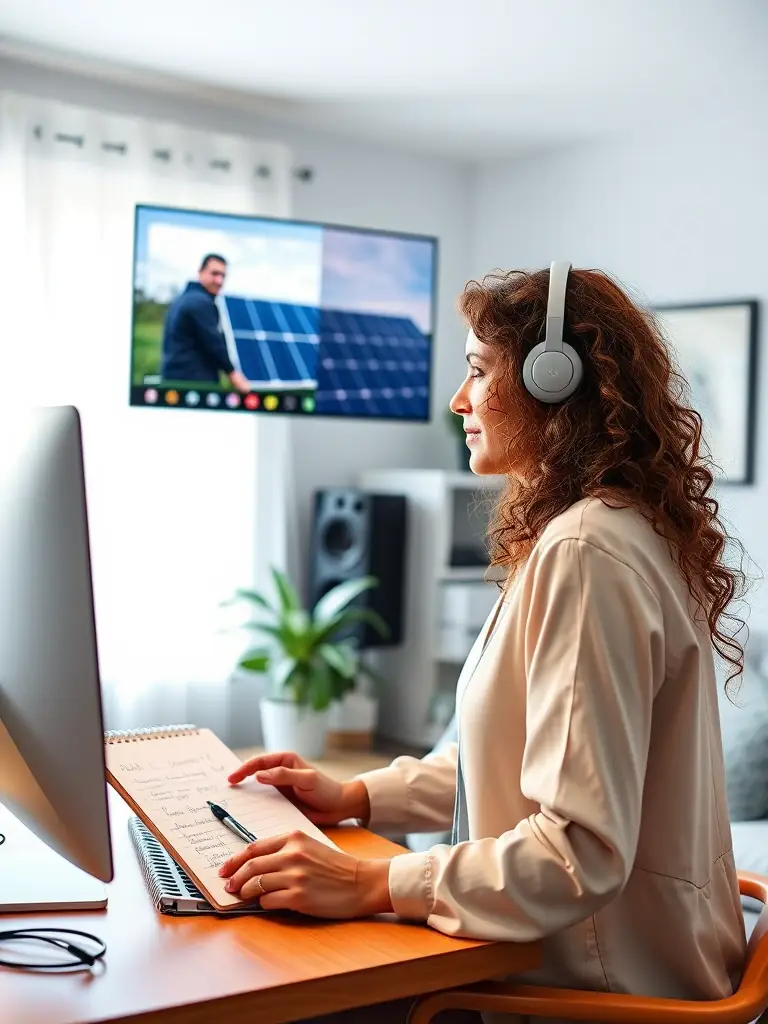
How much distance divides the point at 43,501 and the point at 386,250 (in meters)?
2.34

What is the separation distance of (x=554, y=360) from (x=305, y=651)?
9.94 feet

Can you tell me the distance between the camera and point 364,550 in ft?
14.7

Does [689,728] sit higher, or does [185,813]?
[689,728]

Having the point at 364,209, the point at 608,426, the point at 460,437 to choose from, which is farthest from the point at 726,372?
the point at 608,426

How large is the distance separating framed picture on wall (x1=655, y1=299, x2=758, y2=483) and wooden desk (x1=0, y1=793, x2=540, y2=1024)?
10.8ft

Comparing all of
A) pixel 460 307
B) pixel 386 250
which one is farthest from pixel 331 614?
pixel 460 307

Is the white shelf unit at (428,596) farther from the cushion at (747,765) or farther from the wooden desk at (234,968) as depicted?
the wooden desk at (234,968)

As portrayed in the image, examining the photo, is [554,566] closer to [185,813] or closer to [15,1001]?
[185,813]

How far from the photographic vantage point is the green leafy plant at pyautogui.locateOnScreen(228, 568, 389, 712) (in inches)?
164

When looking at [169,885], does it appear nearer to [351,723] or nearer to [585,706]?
[585,706]

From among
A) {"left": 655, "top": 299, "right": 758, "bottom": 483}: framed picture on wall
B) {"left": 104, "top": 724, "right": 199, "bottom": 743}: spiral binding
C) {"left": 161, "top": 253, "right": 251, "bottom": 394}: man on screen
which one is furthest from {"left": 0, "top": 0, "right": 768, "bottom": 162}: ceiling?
{"left": 104, "top": 724, "right": 199, "bottom": 743}: spiral binding

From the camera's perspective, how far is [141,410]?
418 cm

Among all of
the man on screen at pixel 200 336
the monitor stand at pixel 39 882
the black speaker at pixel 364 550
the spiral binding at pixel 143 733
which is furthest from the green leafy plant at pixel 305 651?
the monitor stand at pixel 39 882

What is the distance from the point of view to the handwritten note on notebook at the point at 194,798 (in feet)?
3.93
